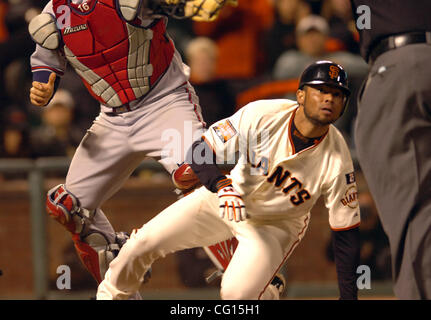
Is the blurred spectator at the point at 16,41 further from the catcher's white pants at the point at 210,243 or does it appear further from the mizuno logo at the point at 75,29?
the catcher's white pants at the point at 210,243

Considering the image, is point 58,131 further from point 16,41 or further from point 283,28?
point 283,28

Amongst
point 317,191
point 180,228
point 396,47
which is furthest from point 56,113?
point 396,47

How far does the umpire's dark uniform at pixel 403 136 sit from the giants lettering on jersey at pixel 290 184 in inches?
19.0

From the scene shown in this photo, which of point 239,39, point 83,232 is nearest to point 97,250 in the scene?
point 83,232

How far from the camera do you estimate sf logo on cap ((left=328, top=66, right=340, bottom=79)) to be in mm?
3797

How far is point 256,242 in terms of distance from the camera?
399 cm

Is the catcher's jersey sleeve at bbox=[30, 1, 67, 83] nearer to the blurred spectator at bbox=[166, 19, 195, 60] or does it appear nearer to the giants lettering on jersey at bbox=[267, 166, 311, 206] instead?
the giants lettering on jersey at bbox=[267, 166, 311, 206]

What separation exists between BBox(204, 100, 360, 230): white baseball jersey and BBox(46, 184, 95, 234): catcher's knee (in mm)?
939

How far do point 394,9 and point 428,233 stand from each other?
0.99m

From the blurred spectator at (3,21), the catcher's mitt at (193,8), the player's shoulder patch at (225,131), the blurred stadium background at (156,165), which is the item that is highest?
the catcher's mitt at (193,8)

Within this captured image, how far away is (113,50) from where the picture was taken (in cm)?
430

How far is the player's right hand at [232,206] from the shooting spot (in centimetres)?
365

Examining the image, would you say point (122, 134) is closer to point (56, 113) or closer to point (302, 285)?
point (56, 113)

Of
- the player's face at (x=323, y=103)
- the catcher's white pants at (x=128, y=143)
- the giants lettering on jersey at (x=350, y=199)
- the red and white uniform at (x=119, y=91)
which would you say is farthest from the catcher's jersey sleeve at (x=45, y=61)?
the giants lettering on jersey at (x=350, y=199)
